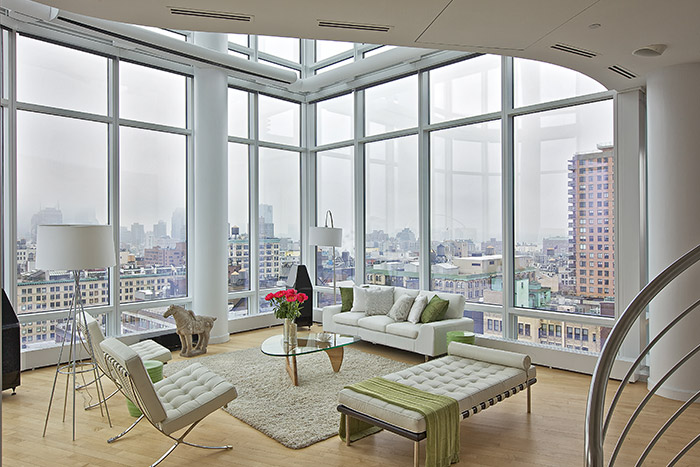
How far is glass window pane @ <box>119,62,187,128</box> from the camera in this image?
7172mm

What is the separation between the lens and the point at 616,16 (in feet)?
11.9

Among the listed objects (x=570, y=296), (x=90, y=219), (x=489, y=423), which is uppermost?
(x=90, y=219)

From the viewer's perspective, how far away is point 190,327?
6.73m

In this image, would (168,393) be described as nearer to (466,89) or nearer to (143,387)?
(143,387)

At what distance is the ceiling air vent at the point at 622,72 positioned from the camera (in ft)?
15.9

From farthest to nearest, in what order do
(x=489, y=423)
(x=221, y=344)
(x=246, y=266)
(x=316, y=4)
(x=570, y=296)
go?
(x=246, y=266) < (x=221, y=344) < (x=570, y=296) < (x=489, y=423) < (x=316, y=4)

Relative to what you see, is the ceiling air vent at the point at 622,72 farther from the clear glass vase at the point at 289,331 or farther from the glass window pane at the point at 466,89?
the clear glass vase at the point at 289,331

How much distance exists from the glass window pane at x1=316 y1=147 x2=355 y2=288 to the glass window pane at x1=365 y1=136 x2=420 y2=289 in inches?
16.4

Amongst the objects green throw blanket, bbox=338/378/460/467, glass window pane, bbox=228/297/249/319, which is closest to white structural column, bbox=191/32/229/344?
glass window pane, bbox=228/297/249/319

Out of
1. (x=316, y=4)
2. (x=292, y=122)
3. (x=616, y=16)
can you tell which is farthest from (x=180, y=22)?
(x=292, y=122)

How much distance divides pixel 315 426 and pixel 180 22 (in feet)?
11.5

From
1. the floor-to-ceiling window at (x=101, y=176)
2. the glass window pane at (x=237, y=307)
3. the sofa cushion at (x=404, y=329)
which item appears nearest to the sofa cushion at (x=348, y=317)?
the sofa cushion at (x=404, y=329)

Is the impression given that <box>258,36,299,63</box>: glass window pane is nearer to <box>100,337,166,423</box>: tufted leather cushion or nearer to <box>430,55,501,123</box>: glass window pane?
<box>430,55,501,123</box>: glass window pane

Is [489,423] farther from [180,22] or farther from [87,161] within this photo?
[87,161]
